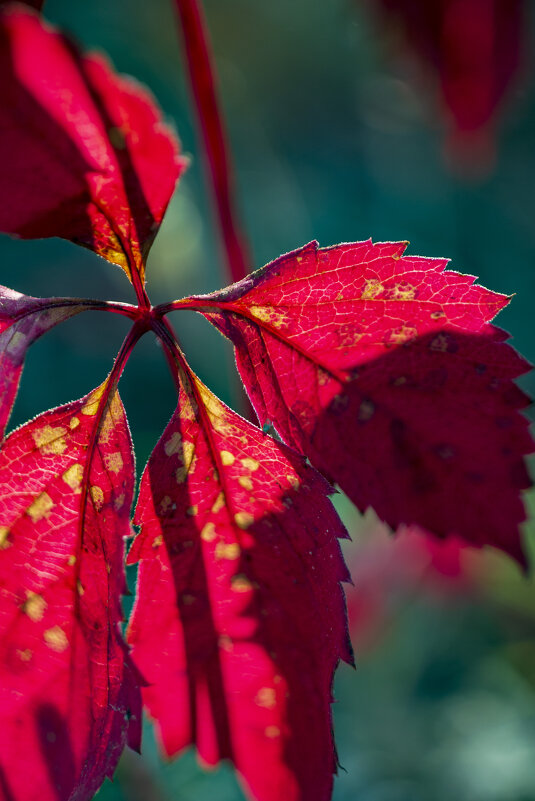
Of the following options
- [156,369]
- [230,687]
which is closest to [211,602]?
[230,687]

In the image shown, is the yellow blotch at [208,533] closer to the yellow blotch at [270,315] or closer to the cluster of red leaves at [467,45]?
the yellow blotch at [270,315]

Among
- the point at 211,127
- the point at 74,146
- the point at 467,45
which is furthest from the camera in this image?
the point at 467,45

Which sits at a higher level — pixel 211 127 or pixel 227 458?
pixel 211 127

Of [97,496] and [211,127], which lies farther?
[211,127]

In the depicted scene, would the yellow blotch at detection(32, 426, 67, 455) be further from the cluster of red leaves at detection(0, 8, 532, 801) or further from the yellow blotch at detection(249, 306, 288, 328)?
the yellow blotch at detection(249, 306, 288, 328)

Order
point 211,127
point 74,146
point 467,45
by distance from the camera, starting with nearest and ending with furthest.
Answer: point 74,146
point 211,127
point 467,45

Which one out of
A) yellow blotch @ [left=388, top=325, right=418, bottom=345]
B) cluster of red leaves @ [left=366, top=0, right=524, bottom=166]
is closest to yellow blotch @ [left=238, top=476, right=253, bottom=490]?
yellow blotch @ [left=388, top=325, right=418, bottom=345]

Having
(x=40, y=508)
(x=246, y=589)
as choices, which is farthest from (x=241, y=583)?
(x=40, y=508)

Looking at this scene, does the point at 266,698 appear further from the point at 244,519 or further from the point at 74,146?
the point at 74,146
